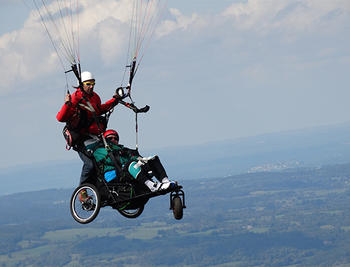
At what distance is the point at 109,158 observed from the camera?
62.6ft

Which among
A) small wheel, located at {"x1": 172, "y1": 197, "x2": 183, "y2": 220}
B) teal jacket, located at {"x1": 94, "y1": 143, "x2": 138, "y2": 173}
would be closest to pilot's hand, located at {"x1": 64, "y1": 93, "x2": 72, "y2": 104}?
teal jacket, located at {"x1": 94, "y1": 143, "x2": 138, "y2": 173}

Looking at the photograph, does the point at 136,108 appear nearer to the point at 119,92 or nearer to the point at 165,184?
the point at 119,92

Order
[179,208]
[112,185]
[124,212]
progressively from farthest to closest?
[124,212] < [112,185] < [179,208]

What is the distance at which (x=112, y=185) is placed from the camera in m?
19.0

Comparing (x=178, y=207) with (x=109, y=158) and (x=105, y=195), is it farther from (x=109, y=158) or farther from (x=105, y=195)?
(x=109, y=158)

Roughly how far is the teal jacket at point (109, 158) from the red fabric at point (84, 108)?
70 cm

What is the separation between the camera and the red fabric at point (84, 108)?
18297mm

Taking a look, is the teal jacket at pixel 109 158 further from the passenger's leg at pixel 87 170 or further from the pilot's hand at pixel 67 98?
the pilot's hand at pixel 67 98

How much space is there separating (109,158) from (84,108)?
65.6 inches

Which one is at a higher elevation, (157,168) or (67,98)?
(67,98)

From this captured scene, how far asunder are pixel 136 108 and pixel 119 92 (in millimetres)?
702

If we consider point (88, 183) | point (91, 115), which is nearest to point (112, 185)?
point (88, 183)

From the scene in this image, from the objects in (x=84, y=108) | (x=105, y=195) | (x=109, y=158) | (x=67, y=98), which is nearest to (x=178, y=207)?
(x=105, y=195)

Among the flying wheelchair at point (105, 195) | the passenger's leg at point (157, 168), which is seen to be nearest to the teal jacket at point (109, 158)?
the flying wheelchair at point (105, 195)
